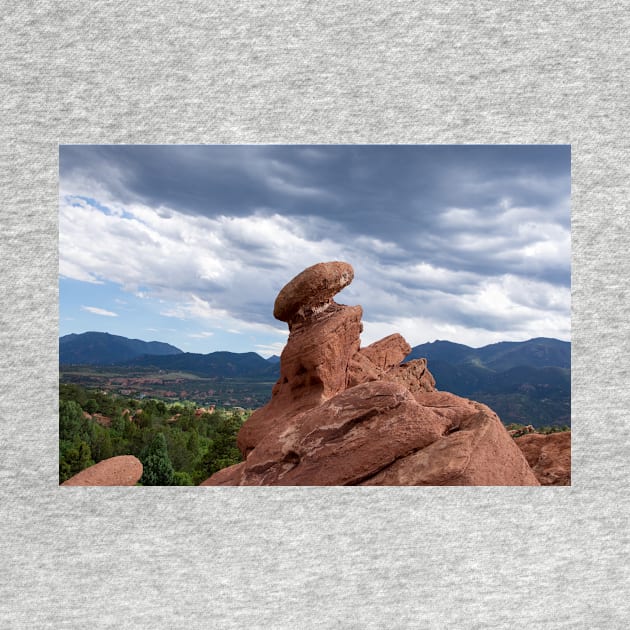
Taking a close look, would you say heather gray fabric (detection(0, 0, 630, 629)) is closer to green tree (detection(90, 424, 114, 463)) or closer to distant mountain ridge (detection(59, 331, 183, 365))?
distant mountain ridge (detection(59, 331, 183, 365))

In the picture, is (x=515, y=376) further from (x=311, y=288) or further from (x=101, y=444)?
(x=101, y=444)

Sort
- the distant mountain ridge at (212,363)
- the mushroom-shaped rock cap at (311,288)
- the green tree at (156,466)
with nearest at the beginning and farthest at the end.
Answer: the green tree at (156,466), the distant mountain ridge at (212,363), the mushroom-shaped rock cap at (311,288)

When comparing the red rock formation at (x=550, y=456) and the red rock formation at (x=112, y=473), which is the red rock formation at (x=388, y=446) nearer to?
the red rock formation at (x=550, y=456)

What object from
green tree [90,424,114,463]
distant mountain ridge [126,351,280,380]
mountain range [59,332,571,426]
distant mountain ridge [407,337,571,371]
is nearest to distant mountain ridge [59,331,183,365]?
mountain range [59,332,571,426]

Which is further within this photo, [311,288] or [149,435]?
[149,435]

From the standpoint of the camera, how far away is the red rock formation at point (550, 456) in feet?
15.4

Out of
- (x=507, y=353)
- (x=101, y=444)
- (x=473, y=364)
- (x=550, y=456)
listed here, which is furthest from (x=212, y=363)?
(x=550, y=456)

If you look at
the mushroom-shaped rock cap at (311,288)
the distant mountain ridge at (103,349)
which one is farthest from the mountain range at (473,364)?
the mushroom-shaped rock cap at (311,288)

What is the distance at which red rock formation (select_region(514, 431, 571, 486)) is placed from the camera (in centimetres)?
468

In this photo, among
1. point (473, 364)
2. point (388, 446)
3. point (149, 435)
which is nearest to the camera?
point (388, 446)

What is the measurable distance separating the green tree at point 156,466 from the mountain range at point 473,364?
1009 millimetres

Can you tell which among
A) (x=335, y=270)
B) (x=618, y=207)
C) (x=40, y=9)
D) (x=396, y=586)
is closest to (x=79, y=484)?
(x=396, y=586)

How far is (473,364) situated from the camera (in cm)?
Result: 545

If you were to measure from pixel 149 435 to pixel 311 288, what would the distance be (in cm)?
289
